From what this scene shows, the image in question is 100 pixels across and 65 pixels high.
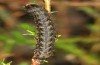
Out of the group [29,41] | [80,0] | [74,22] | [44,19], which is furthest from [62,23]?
[44,19]

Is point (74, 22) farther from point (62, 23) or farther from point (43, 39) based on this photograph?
point (43, 39)

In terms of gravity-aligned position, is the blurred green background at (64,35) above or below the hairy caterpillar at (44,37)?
below

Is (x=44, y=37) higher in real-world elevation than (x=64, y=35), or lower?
higher

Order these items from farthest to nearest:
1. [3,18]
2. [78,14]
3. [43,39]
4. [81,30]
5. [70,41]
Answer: [78,14]
[81,30]
[3,18]
[70,41]
[43,39]

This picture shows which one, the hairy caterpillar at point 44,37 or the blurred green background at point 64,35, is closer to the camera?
the hairy caterpillar at point 44,37

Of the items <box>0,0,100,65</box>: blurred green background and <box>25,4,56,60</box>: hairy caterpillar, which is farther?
<box>0,0,100,65</box>: blurred green background

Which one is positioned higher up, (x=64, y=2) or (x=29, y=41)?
(x=64, y=2)

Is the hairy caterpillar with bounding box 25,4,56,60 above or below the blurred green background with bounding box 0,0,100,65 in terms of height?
above

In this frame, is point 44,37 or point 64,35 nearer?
point 44,37
